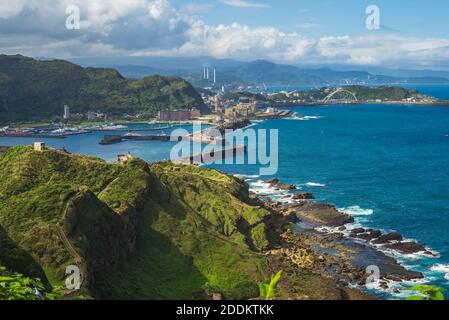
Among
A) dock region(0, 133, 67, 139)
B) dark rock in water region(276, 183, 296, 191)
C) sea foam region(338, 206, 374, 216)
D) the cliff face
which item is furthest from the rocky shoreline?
dock region(0, 133, 67, 139)

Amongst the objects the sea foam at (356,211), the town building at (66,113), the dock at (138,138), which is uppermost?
the town building at (66,113)

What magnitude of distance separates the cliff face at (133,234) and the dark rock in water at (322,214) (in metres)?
9.06

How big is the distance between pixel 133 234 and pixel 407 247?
30725mm

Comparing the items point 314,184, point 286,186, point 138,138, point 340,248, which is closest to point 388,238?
point 340,248

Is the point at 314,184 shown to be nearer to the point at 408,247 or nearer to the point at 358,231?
the point at 358,231

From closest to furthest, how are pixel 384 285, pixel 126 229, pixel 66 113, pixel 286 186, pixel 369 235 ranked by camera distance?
pixel 126 229 < pixel 384 285 < pixel 369 235 < pixel 286 186 < pixel 66 113

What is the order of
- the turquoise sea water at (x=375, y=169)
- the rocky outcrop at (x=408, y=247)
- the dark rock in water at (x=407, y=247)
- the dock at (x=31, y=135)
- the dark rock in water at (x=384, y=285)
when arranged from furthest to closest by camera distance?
the dock at (x=31, y=135)
the turquoise sea water at (x=375, y=169)
the dark rock in water at (x=407, y=247)
the rocky outcrop at (x=408, y=247)
the dark rock in water at (x=384, y=285)

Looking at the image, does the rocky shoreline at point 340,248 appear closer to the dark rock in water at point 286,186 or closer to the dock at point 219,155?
the dark rock in water at point 286,186

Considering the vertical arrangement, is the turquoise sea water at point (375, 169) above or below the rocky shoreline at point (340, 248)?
above

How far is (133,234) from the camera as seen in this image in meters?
45.0

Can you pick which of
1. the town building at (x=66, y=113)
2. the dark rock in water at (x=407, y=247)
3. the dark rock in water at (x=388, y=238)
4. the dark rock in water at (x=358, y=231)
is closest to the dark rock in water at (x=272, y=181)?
the dark rock in water at (x=358, y=231)

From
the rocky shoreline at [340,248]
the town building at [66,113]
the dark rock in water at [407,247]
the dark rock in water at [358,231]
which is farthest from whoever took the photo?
the town building at [66,113]

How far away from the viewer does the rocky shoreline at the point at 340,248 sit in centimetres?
4775
